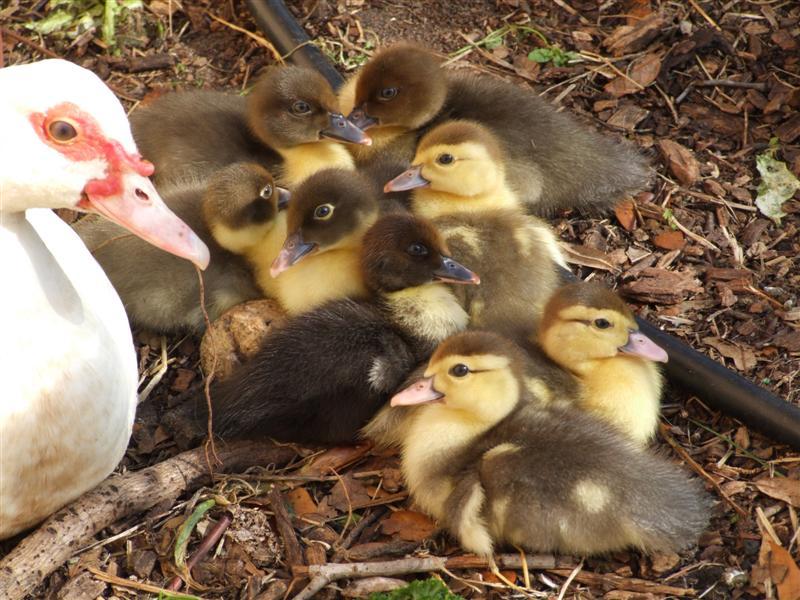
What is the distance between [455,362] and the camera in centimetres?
304

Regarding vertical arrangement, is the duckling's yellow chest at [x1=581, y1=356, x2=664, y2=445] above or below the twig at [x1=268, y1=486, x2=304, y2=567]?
above

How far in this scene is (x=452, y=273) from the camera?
132 inches

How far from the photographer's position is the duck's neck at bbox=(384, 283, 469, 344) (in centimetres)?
336

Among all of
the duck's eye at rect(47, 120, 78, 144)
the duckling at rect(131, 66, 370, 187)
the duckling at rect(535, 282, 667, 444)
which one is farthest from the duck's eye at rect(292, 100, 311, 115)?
the duck's eye at rect(47, 120, 78, 144)

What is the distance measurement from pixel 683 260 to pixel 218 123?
168 cm

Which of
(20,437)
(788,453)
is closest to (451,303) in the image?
(788,453)

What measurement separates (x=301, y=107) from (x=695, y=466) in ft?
5.58

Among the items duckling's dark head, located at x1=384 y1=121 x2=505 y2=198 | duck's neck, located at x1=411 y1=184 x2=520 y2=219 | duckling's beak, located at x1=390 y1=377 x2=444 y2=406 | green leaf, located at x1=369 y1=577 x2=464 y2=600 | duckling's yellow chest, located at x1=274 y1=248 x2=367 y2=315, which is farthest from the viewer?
duck's neck, located at x1=411 y1=184 x2=520 y2=219

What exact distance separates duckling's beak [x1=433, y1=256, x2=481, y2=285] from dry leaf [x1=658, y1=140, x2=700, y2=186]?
123 centimetres

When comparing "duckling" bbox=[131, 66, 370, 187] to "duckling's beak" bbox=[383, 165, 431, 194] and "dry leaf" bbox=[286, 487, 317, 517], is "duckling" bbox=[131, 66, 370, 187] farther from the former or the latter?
"dry leaf" bbox=[286, 487, 317, 517]

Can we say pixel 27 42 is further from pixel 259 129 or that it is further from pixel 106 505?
pixel 106 505

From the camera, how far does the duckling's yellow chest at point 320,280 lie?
139 inches

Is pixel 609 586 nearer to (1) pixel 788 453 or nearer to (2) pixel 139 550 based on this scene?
(1) pixel 788 453

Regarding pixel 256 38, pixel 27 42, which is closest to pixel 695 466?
pixel 256 38
